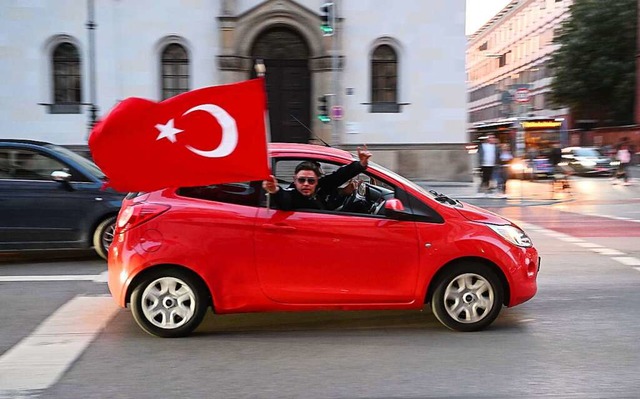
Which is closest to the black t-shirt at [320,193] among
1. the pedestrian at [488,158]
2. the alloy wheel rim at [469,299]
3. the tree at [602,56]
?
the alloy wheel rim at [469,299]

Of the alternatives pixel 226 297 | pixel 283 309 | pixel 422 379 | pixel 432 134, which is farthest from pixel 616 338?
pixel 432 134

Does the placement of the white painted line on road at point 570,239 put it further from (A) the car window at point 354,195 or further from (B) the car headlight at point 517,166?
(B) the car headlight at point 517,166

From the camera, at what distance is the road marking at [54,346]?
446cm

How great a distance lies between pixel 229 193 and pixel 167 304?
3.52ft

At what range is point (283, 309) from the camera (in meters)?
5.37

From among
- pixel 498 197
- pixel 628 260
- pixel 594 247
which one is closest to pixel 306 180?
pixel 628 260

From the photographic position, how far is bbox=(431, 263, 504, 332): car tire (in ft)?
17.7

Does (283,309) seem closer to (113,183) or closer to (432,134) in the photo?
(113,183)

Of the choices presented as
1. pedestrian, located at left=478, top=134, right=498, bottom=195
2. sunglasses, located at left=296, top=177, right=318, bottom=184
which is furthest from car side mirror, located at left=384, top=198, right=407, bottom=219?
pedestrian, located at left=478, top=134, right=498, bottom=195

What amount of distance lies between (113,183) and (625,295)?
215 inches

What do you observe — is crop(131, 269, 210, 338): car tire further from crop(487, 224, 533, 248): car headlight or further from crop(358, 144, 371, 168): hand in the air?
crop(487, 224, 533, 248): car headlight

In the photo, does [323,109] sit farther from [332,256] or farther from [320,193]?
[332,256]

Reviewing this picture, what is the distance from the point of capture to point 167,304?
17.4ft

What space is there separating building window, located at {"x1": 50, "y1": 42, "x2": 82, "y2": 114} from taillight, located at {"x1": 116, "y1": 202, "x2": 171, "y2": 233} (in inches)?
758
